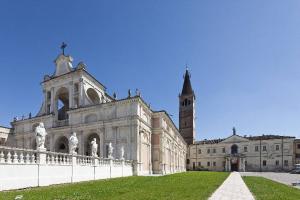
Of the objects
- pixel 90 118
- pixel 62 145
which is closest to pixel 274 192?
pixel 90 118

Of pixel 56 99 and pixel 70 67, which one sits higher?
pixel 70 67

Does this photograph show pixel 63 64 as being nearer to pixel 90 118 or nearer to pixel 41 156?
pixel 90 118

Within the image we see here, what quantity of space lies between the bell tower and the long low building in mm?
4080

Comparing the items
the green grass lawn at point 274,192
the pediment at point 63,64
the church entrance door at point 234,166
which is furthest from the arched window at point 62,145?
the church entrance door at point 234,166

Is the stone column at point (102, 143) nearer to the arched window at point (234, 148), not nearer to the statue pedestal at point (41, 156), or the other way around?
the statue pedestal at point (41, 156)

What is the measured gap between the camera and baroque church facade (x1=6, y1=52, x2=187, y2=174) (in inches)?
1494

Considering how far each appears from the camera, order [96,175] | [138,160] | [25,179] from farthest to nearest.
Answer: [138,160] → [96,175] → [25,179]

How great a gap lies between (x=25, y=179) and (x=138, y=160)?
2310 cm

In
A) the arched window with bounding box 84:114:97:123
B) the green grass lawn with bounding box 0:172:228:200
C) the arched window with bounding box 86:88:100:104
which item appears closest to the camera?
the green grass lawn with bounding box 0:172:228:200

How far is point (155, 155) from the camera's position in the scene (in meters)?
44.3

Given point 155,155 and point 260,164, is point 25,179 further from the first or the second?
point 260,164

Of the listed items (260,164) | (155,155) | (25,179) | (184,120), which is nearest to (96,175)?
(25,179)

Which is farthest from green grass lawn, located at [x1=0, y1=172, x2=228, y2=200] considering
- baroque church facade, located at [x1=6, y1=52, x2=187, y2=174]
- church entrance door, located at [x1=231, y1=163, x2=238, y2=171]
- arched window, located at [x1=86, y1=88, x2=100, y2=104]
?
church entrance door, located at [x1=231, y1=163, x2=238, y2=171]

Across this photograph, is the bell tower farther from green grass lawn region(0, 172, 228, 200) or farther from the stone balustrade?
green grass lawn region(0, 172, 228, 200)
